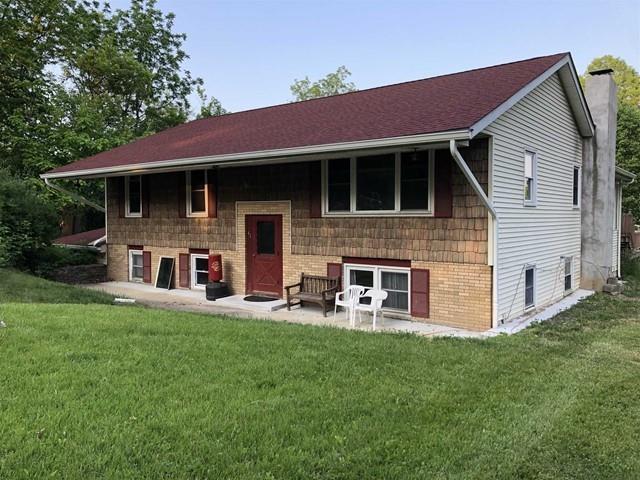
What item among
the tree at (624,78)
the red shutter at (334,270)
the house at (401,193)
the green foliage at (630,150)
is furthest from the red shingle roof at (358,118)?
the tree at (624,78)

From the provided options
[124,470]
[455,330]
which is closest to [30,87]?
[455,330]

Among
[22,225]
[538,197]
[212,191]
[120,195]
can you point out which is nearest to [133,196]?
[120,195]

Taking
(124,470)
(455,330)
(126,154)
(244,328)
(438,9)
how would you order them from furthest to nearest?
(438,9)
(126,154)
(455,330)
(244,328)
(124,470)

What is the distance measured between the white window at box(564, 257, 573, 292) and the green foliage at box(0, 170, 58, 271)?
1410cm

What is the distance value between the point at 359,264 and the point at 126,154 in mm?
7833

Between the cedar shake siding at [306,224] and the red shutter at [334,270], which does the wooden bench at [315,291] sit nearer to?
the red shutter at [334,270]

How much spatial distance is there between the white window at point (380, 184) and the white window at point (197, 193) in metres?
3.86

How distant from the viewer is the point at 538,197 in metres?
10.1

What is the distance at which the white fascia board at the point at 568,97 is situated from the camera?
7332mm

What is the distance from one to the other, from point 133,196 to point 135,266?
2.08m

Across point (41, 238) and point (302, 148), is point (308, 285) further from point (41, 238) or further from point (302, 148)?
point (41, 238)

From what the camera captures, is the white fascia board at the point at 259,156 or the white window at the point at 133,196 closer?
the white fascia board at the point at 259,156

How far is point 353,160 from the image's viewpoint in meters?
9.62

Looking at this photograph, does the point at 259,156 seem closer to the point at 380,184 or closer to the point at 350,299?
the point at 380,184
